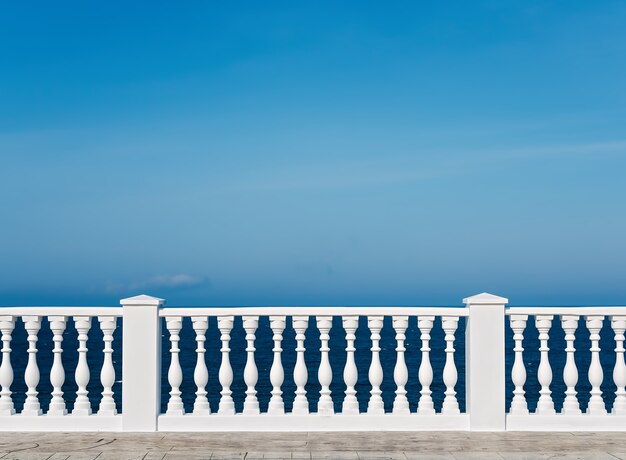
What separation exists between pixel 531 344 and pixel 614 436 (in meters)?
74.8

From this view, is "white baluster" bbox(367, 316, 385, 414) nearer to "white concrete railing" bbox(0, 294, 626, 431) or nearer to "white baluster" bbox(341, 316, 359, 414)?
"white concrete railing" bbox(0, 294, 626, 431)

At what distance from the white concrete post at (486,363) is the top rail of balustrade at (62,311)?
3.52 metres

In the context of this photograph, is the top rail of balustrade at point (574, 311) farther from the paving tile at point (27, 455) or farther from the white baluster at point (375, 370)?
the paving tile at point (27, 455)

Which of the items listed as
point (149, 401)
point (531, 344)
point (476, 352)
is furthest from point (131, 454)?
point (531, 344)

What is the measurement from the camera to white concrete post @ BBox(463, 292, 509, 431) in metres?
7.57

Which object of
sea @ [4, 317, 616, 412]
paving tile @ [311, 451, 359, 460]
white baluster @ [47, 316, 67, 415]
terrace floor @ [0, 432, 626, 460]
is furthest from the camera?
sea @ [4, 317, 616, 412]

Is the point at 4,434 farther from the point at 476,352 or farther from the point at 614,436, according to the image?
the point at 614,436

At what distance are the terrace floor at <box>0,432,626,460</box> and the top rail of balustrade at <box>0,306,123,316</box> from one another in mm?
1174

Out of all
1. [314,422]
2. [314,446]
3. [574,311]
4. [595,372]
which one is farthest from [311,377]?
[314,446]

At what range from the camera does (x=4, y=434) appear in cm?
749

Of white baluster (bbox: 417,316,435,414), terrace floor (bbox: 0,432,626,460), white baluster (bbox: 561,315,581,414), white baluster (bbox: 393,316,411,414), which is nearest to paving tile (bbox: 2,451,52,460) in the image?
terrace floor (bbox: 0,432,626,460)

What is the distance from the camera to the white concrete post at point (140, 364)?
24.7ft

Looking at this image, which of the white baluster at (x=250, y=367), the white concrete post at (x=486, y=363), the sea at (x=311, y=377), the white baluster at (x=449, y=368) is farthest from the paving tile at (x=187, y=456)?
the sea at (x=311, y=377)

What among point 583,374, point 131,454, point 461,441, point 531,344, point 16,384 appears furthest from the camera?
point 531,344
